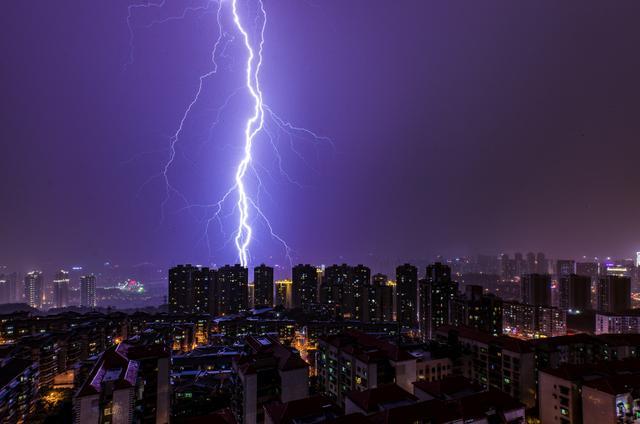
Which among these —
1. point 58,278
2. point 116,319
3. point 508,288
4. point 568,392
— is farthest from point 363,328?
point 58,278

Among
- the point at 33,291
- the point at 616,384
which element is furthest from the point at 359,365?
the point at 33,291

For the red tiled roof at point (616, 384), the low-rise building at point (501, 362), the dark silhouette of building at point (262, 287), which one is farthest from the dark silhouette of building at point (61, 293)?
the red tiled roof at point (616, 384)

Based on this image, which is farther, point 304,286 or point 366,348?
point 304,286

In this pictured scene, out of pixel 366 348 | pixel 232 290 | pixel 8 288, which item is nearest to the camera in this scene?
pixel 366 348

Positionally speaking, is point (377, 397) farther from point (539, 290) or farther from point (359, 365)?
point (539, 290)

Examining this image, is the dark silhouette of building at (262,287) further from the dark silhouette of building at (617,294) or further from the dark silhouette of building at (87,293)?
the dark silhouette of building at (617,294)

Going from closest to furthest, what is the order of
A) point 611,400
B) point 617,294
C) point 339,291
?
point 611,400, point 617,294, point 339,291
